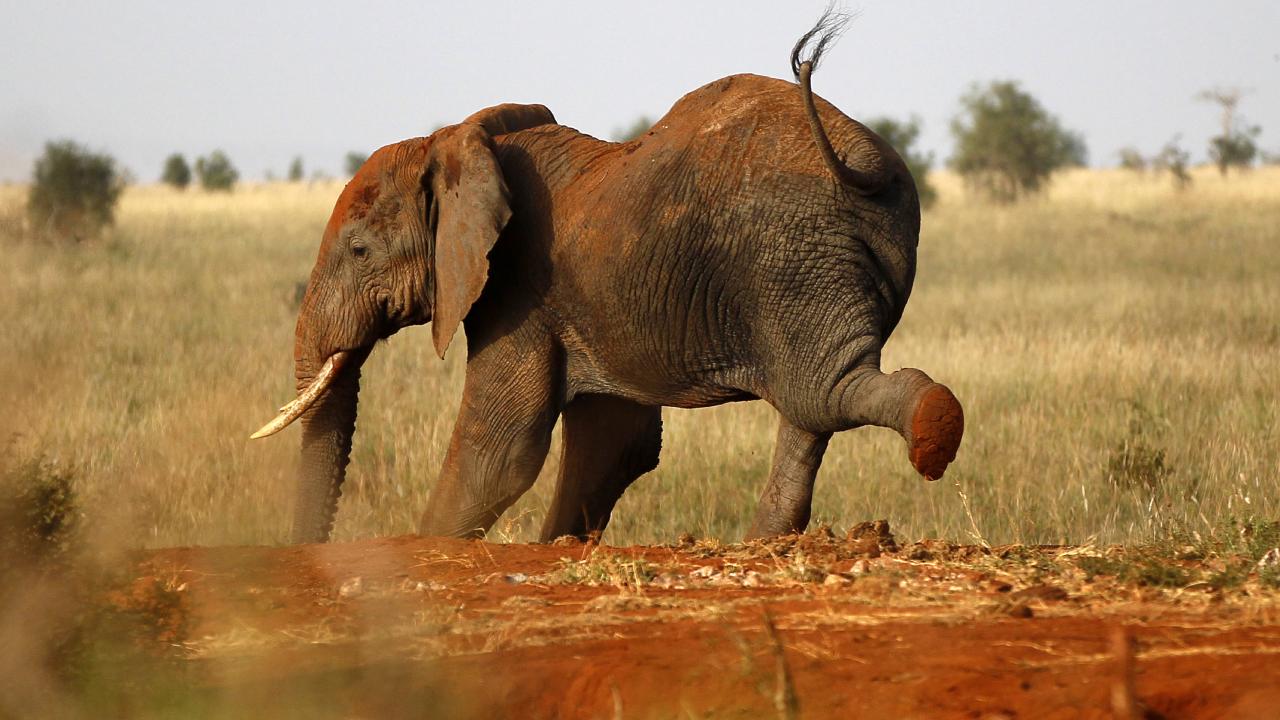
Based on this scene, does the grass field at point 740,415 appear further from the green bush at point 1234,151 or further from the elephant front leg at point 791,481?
the green bush at point 1234,151

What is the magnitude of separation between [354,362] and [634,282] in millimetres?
1621

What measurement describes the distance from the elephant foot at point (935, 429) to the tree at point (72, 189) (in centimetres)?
2009

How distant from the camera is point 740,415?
9891mm

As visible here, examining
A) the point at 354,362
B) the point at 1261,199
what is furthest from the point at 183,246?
the point at 1261,199

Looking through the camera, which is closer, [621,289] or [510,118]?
[621,289]

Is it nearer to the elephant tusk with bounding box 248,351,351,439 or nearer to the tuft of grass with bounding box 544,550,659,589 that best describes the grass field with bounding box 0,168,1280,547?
the elephant tusk with bounding box 248,351,351,439

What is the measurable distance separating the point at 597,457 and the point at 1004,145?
3675 centimetres

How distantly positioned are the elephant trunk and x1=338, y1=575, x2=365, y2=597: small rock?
2030 millimetres

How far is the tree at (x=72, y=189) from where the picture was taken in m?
23.6

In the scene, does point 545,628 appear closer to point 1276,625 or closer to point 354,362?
point 1276,625

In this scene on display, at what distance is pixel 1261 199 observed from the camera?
3144cm

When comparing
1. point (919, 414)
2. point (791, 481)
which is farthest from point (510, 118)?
point (919, 414)

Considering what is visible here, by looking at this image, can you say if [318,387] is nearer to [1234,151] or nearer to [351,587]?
[351,587]

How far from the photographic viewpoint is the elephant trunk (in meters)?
7.04
